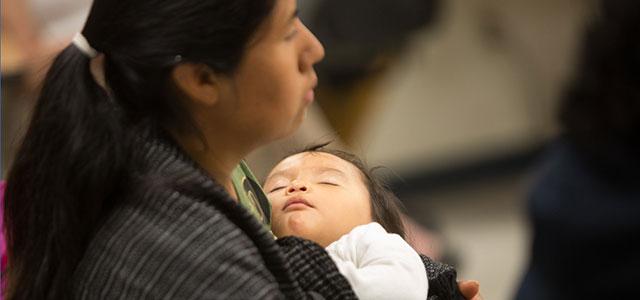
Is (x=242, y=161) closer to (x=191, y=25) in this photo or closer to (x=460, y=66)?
(x=191, y=25)

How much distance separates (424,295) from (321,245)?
0.38 ft

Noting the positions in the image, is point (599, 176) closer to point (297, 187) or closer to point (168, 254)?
point (297, 187)

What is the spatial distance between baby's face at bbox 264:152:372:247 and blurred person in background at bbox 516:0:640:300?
1.04 feet

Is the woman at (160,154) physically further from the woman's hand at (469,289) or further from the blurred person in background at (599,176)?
the blurred person in background at (599,176)

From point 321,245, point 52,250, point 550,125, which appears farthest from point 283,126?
point 550,125

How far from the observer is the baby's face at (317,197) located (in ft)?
4.67

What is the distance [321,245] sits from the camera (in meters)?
1.39

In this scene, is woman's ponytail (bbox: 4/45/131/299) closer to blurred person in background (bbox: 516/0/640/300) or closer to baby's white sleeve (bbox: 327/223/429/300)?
baby's white sleeve (bbox: 327/223/429/300)

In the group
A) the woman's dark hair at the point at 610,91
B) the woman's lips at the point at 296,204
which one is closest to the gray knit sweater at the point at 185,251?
the woman's lips at the point at 296,204

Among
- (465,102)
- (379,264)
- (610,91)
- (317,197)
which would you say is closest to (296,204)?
(317,197)

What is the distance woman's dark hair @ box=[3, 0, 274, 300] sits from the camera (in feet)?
4.28

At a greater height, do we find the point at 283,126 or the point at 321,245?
the point at 283,126

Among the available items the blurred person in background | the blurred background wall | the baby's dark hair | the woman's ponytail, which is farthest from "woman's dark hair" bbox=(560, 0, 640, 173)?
the blurred background wall

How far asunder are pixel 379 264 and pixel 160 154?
208 mm
